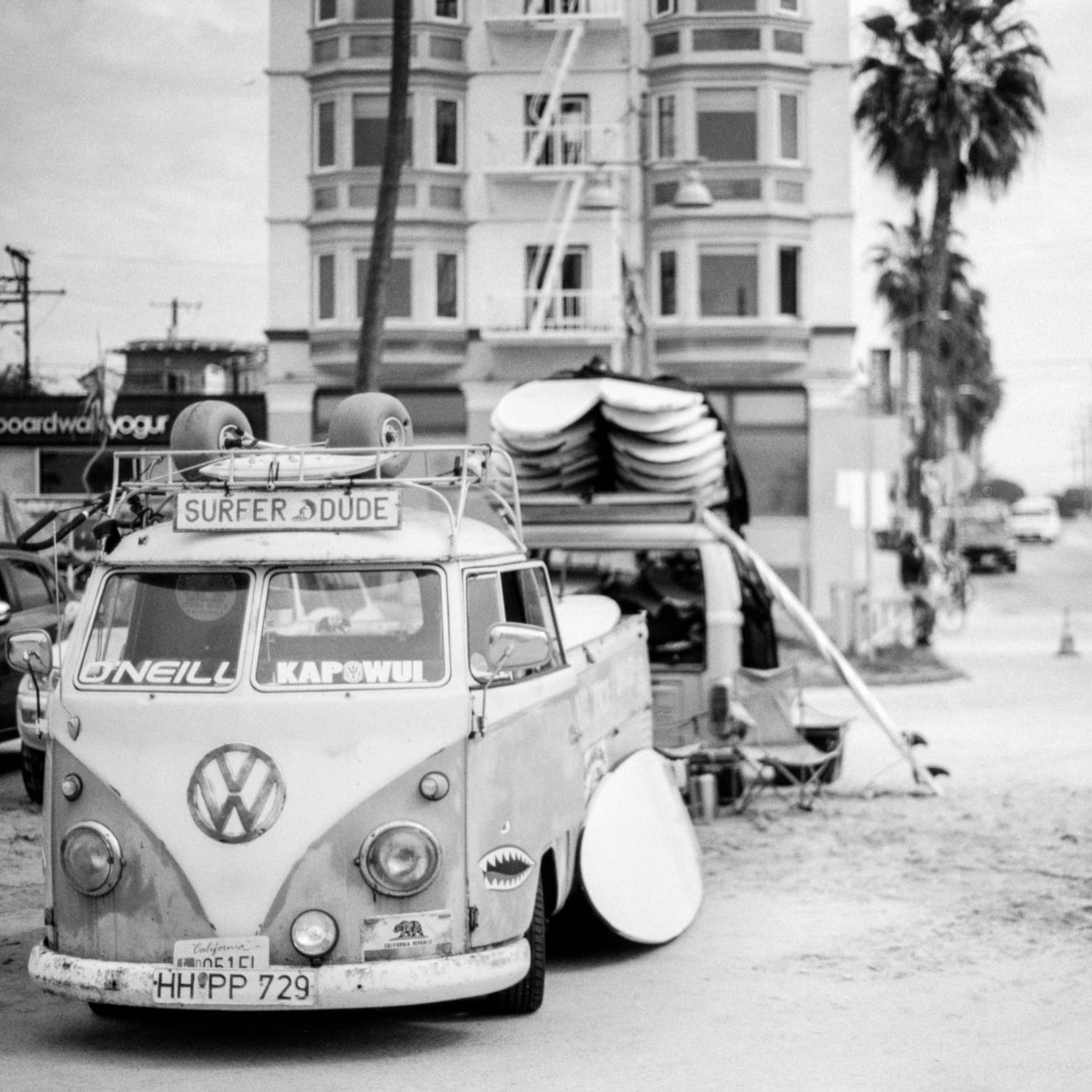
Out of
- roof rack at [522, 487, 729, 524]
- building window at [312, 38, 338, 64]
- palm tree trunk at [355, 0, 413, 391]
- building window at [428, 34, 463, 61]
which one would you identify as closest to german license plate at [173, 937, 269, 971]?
roof rack at [522, 487, 729, 524]

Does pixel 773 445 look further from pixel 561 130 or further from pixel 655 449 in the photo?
pixel 655 449

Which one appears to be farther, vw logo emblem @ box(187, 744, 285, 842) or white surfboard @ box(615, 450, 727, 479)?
white surfboard @ box(615, 450, 727, 479)

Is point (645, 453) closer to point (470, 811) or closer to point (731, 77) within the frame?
point (470, 811)

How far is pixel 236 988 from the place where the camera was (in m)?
6.46

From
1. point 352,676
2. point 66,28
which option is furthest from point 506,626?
point 66,28

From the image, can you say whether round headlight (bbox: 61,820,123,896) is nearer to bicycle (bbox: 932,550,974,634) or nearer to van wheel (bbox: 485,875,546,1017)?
van wheel (bbox: 485,875,546,1017)

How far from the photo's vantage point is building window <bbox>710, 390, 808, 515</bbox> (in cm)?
3531

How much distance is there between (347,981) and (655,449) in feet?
25.7

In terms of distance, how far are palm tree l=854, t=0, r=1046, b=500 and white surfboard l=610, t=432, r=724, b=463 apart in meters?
19.9

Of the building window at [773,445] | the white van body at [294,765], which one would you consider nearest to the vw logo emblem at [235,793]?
the white van body at [294,765]

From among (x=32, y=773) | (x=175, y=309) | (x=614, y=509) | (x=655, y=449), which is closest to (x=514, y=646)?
(x=614, y=509)

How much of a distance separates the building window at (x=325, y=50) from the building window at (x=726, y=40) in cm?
679

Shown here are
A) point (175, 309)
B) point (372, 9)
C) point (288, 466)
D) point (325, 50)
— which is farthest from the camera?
point (325, 50)

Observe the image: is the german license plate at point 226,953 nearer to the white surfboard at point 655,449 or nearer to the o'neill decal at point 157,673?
the o'neill decal at point 157,673
